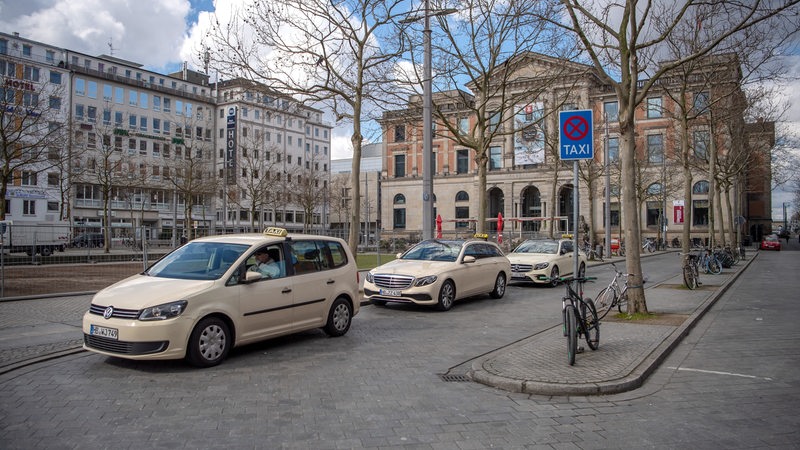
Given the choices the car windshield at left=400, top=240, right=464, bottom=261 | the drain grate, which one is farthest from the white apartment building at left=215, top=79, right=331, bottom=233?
the drain grate

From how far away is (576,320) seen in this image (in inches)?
270

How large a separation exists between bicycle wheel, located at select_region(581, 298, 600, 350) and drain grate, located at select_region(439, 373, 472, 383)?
1.85m

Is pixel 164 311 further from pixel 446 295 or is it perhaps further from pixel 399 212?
pixel 399 212

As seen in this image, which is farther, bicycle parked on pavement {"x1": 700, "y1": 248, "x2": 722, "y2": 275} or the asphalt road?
bicycle parked on pavement {"x1": 700, "y1": 248, "x2": 722, "y2": 275}

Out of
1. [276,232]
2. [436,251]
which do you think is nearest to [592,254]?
[436,251]

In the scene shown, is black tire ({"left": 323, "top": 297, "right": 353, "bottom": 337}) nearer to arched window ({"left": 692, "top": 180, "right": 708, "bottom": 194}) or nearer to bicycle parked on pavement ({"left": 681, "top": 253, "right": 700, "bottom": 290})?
bicycle parked on pavement ({"left": 681, "top": 253, "right": 700, "bottom": 290})

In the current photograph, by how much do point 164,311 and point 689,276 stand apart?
14594 millimetres

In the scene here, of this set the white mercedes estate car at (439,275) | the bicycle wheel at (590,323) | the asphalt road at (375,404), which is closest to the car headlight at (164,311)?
the asphalt road at (375,404)

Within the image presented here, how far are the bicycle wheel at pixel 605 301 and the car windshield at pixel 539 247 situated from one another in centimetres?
768

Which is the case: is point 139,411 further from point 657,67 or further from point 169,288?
point 657,67

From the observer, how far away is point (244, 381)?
19.9 ft

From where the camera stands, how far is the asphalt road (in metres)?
4.40

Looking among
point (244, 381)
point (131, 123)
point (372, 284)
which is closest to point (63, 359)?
point (244, 381)

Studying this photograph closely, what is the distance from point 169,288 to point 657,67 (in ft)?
48.4
